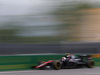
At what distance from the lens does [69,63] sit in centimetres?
848

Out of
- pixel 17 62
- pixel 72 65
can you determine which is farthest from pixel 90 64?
pixel 17 62

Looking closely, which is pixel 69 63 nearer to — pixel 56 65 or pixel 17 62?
pixel 56 65

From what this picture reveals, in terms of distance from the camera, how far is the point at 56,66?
316 inches

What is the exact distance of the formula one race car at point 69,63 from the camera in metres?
8.12

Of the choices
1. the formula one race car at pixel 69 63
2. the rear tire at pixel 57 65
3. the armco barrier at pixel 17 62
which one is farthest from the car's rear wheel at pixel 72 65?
the armco barrier at pixel 17 62

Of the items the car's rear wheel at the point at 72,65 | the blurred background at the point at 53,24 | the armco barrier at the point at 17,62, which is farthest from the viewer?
the blurred background at the point at 53,24

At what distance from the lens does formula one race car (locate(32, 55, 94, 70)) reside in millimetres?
8117

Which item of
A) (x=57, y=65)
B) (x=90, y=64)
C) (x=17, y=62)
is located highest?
(x=17, y=62)

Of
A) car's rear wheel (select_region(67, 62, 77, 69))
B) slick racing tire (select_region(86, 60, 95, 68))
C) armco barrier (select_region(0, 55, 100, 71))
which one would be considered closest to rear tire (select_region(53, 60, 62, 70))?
car's rear wheel (select_region(67, 62, 77, 69))

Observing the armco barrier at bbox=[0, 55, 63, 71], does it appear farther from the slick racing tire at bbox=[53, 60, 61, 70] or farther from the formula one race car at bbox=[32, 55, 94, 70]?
the slick racing tire at bbox=[53, 60, 61, 70]

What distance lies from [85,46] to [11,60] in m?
3.62

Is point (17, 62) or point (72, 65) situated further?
point (72, 65)

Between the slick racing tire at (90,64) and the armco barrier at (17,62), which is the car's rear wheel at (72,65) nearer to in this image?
the slick racing tire at (90,64)

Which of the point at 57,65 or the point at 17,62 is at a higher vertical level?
the point at 17,62
